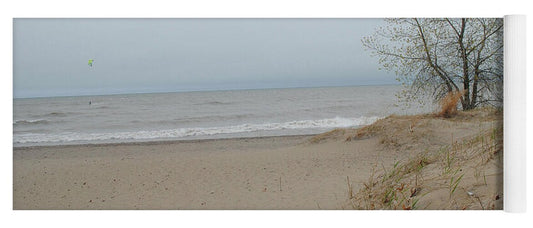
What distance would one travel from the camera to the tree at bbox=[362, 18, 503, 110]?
391cm

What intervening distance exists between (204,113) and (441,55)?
2987mm

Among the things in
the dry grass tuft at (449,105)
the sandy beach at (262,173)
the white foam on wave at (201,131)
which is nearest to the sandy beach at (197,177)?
the sandy beach at (262,173)

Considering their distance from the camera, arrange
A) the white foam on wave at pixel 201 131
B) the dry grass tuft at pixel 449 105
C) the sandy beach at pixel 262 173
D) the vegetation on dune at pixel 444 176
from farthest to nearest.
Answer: the white foam on wave at pixel 201 131 < the dry grass tuft at pixel 449 105 < the sandy beach at pixel 262 173 < the vegetation on dune at pixel 444 176

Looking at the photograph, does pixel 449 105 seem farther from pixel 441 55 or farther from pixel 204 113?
pixel 204 113

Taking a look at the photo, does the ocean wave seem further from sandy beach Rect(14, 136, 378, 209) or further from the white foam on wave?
sandy beach Rect(14, 136, 378, 209)

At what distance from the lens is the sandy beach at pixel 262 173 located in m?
3.43

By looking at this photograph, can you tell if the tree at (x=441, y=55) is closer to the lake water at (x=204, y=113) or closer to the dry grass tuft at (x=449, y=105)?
the dry grass tuft at (x=449, y=105)

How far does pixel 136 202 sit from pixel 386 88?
293 centimetres

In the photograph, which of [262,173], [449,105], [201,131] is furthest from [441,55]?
[201,131]

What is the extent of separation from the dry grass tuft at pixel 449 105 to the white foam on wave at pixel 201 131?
73cm

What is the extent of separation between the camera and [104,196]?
12.0 ft

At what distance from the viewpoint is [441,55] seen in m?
4.28

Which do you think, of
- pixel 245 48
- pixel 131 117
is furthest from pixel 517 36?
pixel 131 117
